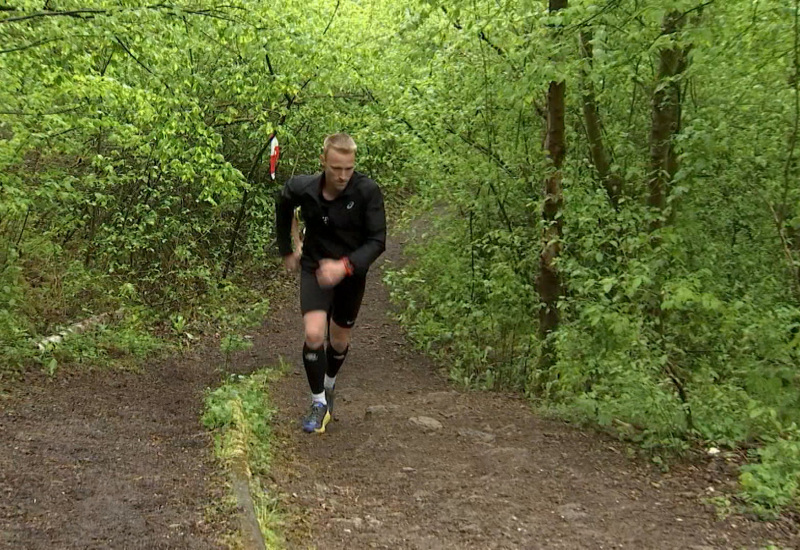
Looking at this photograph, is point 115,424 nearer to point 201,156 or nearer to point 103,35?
point 103,35

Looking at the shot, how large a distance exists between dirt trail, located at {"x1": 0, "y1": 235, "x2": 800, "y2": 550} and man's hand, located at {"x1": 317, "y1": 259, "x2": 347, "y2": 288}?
1262 millimetres

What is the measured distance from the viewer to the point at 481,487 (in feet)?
14.6

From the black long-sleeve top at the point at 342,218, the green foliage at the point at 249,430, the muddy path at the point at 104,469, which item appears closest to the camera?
the muddy path at the point at 104,469

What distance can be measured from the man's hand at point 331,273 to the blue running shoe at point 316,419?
114 centimetres

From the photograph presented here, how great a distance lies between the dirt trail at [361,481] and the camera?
3.64 m

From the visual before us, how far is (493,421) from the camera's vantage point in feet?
19.7

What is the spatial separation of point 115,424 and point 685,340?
5.32 meters

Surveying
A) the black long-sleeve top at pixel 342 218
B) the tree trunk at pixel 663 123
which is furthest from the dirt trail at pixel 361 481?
the tree trunk at pixel 663 123

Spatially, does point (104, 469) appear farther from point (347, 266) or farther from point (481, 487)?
point (481, 487)

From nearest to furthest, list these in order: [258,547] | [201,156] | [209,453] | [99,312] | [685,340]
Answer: [258,547] < [209,453] < [685,340] < [201,156] < [99,312]

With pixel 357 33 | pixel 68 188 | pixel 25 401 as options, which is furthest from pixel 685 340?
pixel 357 33

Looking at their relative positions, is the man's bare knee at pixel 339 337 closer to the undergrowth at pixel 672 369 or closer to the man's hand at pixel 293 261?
the man's hand at pixel 293 261

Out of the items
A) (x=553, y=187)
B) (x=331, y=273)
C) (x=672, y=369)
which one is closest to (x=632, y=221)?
(x=553, y=187)

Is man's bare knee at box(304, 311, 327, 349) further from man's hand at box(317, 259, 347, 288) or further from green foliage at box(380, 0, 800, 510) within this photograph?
green foliage at box(380, 0, 800, 510)
